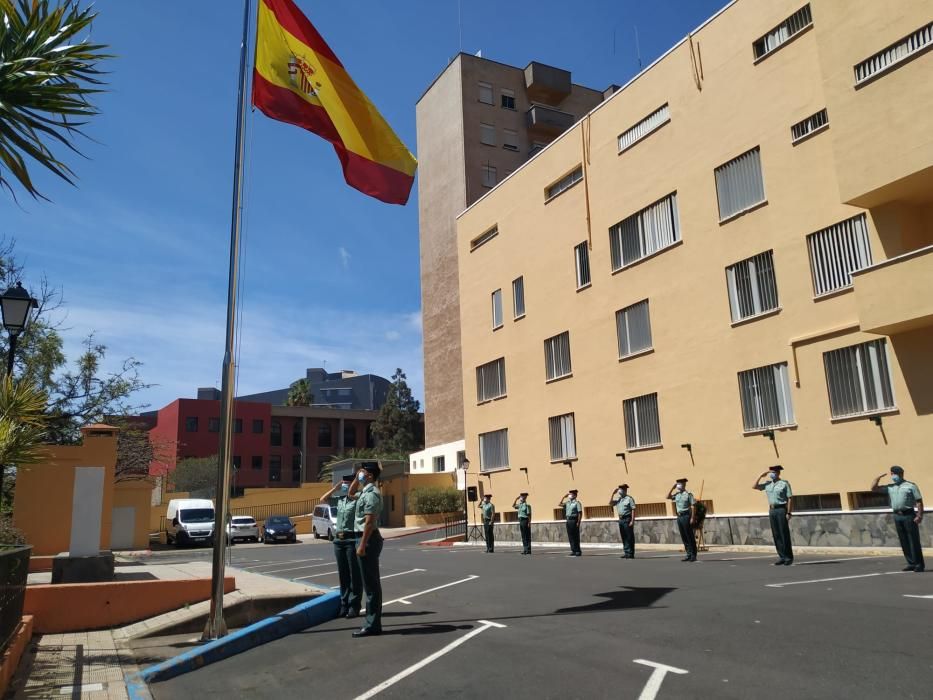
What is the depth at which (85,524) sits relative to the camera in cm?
1312

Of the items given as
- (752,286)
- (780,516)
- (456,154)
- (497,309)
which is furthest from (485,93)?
(780,516)

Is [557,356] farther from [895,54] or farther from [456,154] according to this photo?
[456,154]

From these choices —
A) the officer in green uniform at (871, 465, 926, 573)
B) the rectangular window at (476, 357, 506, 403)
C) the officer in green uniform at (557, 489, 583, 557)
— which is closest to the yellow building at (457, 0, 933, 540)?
the rectangular window at (476, 357, 506, 403)

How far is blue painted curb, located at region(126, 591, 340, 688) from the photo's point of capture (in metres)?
7.53

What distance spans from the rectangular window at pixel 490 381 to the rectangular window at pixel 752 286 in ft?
41.0

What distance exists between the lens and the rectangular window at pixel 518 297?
102 feet

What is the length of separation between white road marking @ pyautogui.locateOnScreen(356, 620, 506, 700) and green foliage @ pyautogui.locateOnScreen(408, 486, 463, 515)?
120ft

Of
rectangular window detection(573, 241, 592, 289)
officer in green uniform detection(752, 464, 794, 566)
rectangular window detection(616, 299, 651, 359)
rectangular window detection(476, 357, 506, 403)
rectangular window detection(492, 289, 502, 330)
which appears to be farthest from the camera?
rectangular window detection(492, 289, 502, 330)

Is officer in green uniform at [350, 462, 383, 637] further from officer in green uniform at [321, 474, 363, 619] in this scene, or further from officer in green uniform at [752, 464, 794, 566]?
officer in green uniform at [752, 464, 794, 566]

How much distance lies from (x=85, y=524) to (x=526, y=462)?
1919 centimetres

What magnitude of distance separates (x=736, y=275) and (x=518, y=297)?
11.6 meters

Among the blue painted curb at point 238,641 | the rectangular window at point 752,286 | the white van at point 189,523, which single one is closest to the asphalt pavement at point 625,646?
the blue painted curb at point 238,641

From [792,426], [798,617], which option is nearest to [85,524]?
[798,617]

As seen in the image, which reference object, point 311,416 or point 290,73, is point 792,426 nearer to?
point 290,73
